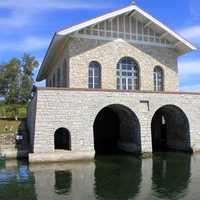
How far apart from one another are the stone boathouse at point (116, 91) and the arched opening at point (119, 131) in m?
0.08

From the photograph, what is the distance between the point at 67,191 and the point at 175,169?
733 cm

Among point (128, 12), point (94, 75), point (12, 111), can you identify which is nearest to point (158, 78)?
point (94, 75)

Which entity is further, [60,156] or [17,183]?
[60,156]

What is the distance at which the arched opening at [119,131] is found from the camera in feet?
75.5

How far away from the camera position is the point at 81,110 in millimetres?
21047

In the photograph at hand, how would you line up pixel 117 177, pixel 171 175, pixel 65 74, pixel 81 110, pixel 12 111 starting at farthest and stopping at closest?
pixel 12 111, pixel 65 74, pixel 81 110, pixel 171 175, pixel 117 177

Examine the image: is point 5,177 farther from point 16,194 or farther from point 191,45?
point 191,45

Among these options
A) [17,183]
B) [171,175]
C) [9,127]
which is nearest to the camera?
[17,183]

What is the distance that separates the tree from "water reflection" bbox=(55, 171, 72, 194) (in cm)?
2281

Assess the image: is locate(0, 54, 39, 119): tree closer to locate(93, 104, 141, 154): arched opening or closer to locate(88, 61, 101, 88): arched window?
locate(93, 104, 141, 154): arched opening

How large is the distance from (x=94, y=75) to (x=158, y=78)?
586 cm

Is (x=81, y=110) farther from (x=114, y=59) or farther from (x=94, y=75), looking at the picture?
(x=114, y=59)

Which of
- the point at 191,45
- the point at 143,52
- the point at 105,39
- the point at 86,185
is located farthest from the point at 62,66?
the point at 86,185

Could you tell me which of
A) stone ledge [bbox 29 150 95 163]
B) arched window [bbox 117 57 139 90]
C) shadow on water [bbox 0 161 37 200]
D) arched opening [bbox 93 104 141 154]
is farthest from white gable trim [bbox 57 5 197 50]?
shadow on water [bbox 0 161 37 200]
